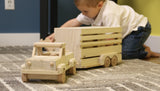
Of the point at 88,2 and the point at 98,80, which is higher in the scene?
the point at 88,2

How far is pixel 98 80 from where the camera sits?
3.12 ft

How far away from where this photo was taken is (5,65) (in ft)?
4.05

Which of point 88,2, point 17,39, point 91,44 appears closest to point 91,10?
point 88,2

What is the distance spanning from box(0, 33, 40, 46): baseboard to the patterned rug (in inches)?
36.6

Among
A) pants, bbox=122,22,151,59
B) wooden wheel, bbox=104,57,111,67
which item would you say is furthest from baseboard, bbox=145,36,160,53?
wooden wheel, bbox=104,57,111,67

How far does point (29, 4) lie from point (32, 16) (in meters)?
0.10

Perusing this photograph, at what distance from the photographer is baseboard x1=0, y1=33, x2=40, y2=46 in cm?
212

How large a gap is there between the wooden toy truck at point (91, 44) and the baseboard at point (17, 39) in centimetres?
103

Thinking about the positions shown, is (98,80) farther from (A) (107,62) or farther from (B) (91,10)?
(B) (91,10)

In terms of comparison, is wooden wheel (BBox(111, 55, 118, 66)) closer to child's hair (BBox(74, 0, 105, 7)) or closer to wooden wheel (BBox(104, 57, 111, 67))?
wooden wheel (BBox(104, 57, 111, 67))

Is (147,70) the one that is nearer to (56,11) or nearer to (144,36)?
(144,36)

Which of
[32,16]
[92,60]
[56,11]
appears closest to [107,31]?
[92,60]

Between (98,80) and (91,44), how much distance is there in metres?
0.25

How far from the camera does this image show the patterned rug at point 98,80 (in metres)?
0.85
